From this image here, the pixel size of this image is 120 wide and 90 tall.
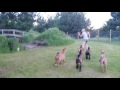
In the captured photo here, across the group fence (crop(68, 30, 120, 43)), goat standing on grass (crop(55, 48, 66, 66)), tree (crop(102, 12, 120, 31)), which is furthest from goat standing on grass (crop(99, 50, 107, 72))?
goat standing on grass (crop(55, 48, 66, 66))

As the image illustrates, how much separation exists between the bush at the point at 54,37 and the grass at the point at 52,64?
0.14 metres

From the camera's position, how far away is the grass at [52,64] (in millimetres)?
5145

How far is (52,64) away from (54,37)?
0.66 metres

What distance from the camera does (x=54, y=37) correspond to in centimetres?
588

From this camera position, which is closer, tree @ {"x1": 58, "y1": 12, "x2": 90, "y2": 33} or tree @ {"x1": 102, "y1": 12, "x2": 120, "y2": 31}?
tree @ {"x1": 102, "y1": 12, "x2": 120, "y2": 31}

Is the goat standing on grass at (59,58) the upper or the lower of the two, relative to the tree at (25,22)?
lower

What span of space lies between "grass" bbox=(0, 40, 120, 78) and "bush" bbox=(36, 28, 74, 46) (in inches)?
5.6

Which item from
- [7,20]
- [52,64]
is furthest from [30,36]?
[52,64]

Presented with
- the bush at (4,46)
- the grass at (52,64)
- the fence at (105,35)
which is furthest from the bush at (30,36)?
the fence at (105,35)

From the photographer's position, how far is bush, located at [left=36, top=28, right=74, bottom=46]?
569cm

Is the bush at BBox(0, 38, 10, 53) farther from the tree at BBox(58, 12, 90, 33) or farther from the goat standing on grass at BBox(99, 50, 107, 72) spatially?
→ the goat standing on grass at BBox(99, 50, 107, 72)

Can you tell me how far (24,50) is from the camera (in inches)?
225

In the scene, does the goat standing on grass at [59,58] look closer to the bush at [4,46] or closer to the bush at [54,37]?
the bush at [54,37]
